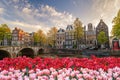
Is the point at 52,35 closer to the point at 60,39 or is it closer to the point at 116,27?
the point at 60,39

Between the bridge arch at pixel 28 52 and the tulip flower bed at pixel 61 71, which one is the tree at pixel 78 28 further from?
the tulip flower bed at pixel 61 71

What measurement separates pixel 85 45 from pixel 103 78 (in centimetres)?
5195

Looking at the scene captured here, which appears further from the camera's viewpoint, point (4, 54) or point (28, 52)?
point (28, 52)

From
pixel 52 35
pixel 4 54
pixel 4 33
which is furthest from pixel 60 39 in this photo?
pixel 4 54

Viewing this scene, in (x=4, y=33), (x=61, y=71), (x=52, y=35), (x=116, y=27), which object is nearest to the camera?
(x=61, y=71)

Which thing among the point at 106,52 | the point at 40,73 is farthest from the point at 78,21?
the point at 40,73

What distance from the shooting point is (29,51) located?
4606cm

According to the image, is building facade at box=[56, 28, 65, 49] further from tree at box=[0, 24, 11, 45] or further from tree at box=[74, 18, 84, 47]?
tree at box=[0, 24, 11, 45]

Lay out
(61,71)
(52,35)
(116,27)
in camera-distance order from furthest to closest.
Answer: (52,35) < (116,27) < (61,71)

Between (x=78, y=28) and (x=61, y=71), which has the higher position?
(x=78, y=28)

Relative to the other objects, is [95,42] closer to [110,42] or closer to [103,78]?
[110,42]

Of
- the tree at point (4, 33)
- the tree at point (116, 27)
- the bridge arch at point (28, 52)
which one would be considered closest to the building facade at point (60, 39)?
the bridge arch at point (28, 52)

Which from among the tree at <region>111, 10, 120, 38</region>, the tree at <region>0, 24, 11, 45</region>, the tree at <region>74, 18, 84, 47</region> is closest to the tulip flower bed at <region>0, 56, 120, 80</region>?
the tree at <region>111, 10, 120, 38</region>

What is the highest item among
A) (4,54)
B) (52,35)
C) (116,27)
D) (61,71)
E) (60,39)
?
(52,35)
